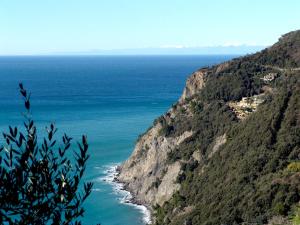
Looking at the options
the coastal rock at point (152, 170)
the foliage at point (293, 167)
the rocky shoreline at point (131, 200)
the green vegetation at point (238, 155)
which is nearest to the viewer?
the green vegetation at point (238, 155)

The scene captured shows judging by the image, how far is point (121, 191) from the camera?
205 ft

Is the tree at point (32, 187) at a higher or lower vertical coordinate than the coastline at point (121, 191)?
higher

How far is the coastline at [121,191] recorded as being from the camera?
55256 mm

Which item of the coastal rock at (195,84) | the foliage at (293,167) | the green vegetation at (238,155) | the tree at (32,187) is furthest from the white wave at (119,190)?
the tree at (32,187)

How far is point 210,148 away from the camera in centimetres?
5844

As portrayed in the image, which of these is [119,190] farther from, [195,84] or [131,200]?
[195,84]

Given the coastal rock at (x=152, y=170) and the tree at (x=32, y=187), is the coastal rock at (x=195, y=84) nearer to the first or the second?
the coastal rock at (x=152, y=170)

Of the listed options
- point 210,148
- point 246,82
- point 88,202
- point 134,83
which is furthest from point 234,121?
point 134,83

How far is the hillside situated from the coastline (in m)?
0.76

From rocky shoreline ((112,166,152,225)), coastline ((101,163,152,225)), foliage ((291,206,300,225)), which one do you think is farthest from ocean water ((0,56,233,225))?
foliage ((291,206,300,225))

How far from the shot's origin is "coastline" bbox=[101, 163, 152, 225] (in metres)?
55.3

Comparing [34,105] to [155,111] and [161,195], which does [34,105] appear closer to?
[155,111]

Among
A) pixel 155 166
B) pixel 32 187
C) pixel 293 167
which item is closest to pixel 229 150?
pixel 293 167

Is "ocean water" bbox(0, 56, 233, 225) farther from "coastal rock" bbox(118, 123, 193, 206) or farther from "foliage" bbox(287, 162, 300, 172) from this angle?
"foliage" bbox(287, 162, 300, 172)
